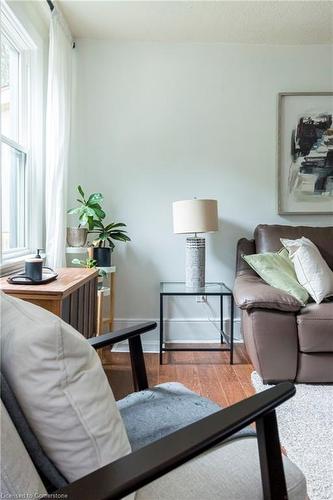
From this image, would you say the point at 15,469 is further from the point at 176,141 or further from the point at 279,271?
the point at 176,141

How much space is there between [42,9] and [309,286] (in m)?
2.68

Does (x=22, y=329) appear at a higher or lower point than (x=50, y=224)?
lower

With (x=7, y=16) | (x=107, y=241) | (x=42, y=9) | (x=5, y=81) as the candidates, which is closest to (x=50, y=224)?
(x=107, y=241)

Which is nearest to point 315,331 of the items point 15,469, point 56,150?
point 15,469

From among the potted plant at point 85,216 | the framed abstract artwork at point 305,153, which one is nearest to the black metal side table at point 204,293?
the potted plant at point 85,216

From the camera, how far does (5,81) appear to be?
7.61ft

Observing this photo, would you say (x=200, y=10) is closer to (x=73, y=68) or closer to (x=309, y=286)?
(x=73, y=68)

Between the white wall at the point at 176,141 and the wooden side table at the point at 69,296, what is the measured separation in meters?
0.97

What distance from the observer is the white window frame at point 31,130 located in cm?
249

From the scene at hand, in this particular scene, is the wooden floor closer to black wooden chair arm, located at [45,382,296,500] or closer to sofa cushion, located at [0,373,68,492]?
black wooden chair arm, located at [45,382,296,500]

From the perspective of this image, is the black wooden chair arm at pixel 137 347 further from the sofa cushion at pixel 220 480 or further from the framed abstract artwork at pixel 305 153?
the framed abstract artwork at pixel 305 153

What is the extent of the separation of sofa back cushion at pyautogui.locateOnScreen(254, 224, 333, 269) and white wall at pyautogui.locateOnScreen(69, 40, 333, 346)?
0.27 m

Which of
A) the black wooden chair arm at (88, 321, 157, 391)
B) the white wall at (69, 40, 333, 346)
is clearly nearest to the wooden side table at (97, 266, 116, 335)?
the white wall at (69, 40, 333, 346)

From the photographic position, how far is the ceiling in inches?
100
